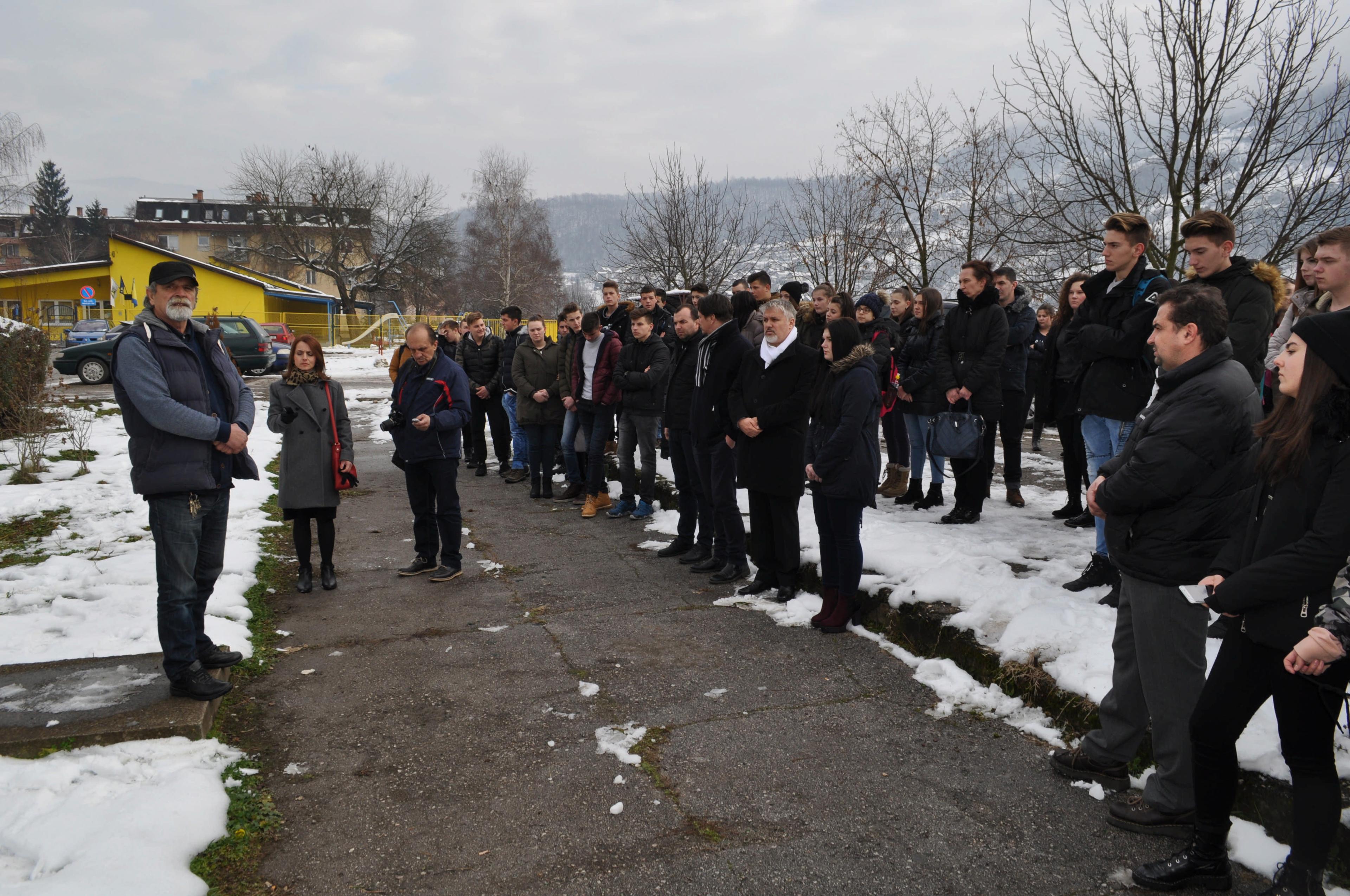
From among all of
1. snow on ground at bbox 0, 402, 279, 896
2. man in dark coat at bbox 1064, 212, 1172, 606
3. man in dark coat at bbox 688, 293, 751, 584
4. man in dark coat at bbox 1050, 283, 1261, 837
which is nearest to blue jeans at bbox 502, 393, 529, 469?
snow on ground at bbox 0, 402, 279, 896

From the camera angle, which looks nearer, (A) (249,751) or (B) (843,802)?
(B) (843,802)

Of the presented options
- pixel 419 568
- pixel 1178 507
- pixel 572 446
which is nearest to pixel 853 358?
pixel 1178 507

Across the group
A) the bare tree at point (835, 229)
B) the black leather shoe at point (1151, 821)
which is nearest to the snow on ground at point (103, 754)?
the black leather shoe at point (1151, 821)

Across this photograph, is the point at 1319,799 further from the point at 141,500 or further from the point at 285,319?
the point at 285,319

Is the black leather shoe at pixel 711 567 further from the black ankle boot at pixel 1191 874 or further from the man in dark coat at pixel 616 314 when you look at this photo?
the black ankle boot at pixel 1191 874

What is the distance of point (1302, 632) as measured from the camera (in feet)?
8.13

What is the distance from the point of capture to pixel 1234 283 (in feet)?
15.6

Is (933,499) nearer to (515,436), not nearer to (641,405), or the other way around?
(641,405)

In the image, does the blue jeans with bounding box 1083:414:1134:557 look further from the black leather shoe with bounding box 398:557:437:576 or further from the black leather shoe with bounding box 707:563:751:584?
the black leather shoe with bounding box 398:557:437:576

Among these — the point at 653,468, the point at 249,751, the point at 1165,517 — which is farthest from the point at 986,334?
the point at 249,751

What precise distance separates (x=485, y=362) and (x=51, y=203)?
4213 inches

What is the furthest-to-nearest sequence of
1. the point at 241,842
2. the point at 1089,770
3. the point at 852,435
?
the point at 852,435 → the point at 1089,770 → the point at 241,842

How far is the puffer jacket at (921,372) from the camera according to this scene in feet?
25.1

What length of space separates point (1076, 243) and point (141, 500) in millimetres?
10382
